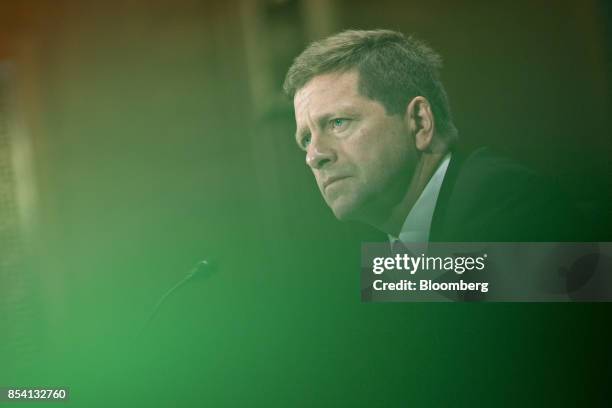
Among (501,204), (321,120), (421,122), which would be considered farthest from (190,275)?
(501,204)

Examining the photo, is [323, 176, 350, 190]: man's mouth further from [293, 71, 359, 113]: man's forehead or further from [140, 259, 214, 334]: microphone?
[140, 259, 214, 334]: microphone

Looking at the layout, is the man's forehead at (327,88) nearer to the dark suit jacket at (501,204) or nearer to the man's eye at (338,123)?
the man's eye at (338,123)

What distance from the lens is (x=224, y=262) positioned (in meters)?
2.82

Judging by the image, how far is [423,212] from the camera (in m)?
2.77

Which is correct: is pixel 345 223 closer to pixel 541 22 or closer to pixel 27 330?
pixel 541 22

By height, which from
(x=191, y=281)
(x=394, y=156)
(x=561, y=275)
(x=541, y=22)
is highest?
(x=541, y=22)

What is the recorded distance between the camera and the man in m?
2.75

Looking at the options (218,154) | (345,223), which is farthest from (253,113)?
(345,223)

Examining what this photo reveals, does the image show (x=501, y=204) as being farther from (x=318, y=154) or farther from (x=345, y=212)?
(x=318, y=154)

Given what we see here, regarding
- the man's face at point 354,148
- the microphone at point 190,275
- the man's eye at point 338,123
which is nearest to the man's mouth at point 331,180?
A: the man's face at point 354,148

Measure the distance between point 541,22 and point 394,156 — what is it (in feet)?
2.53

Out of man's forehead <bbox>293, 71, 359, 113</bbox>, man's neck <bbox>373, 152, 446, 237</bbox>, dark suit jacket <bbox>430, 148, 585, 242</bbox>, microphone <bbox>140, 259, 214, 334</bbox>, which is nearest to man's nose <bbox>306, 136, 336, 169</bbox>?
man's forehead <bbox>293, 71, 359, 113</bbox>

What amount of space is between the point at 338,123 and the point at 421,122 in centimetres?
32

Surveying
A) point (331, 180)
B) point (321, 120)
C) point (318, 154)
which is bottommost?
point (331, 180)
